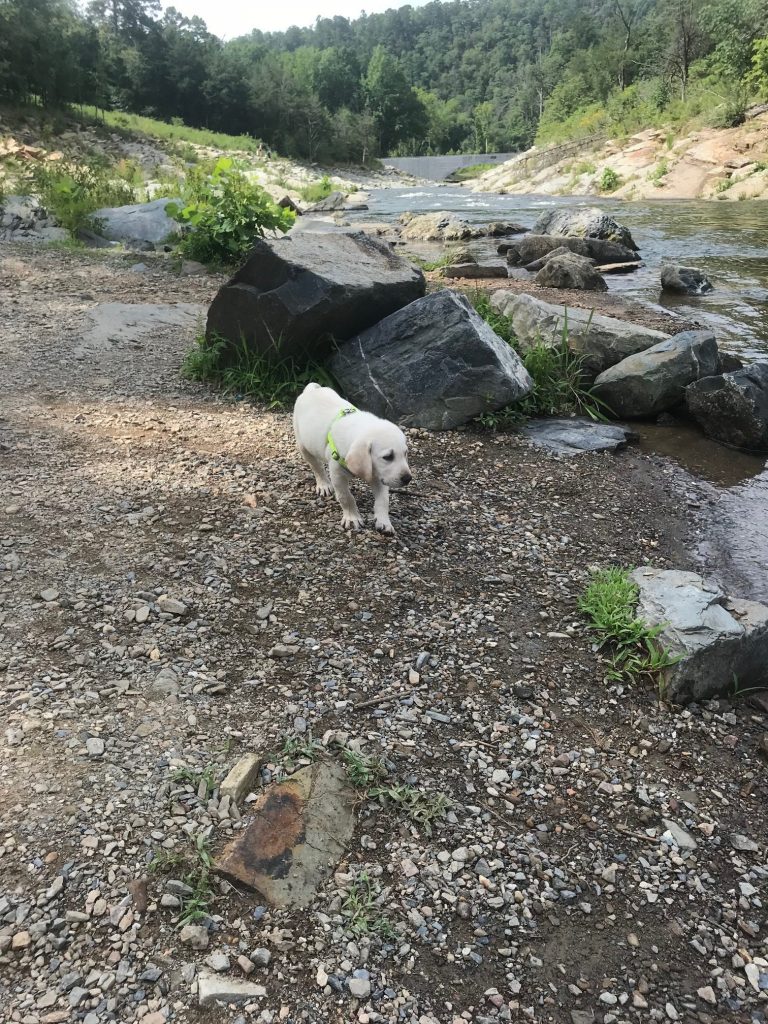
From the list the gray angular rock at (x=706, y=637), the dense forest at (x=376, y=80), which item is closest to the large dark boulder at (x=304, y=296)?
the gray angular rock at (x=706, y=637)

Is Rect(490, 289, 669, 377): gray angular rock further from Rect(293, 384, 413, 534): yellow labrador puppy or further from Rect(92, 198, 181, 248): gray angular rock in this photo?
Rect(92, 198, 181, 248): gray angular rock

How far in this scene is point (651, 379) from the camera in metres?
7.02

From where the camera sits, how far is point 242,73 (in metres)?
69.2

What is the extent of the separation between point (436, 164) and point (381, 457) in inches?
3866

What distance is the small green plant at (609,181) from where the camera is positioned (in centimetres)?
3422

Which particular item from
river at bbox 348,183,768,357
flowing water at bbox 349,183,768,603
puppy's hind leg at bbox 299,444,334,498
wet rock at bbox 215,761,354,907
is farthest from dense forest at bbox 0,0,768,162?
wet rock at bbox 215,761,354,907

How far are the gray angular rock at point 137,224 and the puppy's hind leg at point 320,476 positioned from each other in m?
10.3

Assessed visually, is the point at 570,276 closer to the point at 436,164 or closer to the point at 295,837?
the point at 295,837

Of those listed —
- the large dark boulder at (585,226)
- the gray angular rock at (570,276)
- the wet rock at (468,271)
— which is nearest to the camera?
the gray angular rock at (570,276)

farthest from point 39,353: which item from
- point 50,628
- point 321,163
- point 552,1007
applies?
point 321,163

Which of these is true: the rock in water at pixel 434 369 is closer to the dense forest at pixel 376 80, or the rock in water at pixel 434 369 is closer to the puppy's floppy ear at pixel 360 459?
the puppy's floppy ear at pixel 360 459

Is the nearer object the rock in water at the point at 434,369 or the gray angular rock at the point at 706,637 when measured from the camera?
the gray angular rock at the point at 706,637

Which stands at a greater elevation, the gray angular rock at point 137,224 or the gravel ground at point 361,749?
the gray angular rock at point 137,224

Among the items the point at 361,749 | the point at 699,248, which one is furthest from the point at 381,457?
the point at 699,248
